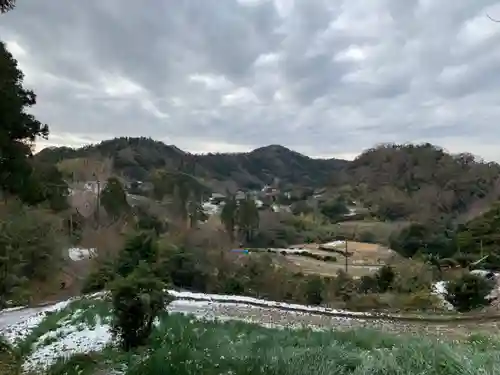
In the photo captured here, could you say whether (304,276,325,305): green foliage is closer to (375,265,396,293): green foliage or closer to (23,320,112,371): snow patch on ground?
(375,265,396,293): green foliage

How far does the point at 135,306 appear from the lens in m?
5.83

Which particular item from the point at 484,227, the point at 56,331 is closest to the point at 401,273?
the point at 484,227

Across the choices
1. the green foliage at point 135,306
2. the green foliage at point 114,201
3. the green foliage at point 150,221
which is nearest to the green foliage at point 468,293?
the green foliage at point 135,306

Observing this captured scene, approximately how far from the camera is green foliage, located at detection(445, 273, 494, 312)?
1498 centimetres

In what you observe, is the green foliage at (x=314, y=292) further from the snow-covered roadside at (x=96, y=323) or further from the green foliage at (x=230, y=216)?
→ the green foliage at (x=230, y=216)

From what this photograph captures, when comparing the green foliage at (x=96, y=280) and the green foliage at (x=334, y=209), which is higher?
→ the green foliage at (x=334, y=209)

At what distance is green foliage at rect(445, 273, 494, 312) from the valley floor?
6.02 meters

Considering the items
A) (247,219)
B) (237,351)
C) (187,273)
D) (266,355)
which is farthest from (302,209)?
(266,355)

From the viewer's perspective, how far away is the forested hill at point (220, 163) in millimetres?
63906

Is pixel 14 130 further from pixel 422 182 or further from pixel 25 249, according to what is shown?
pixel 422 182

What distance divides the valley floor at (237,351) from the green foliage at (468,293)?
602 centimetres

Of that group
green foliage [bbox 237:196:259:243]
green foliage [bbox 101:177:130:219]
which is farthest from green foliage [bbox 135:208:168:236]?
green foliage [bbox 237:196:259:243]

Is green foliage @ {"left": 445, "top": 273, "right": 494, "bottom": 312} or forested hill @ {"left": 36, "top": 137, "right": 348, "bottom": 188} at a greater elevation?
forested hill @ {"left": 36, "top": 137, "right": 348, "bottom": 188}

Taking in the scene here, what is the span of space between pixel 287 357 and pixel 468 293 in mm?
12806
